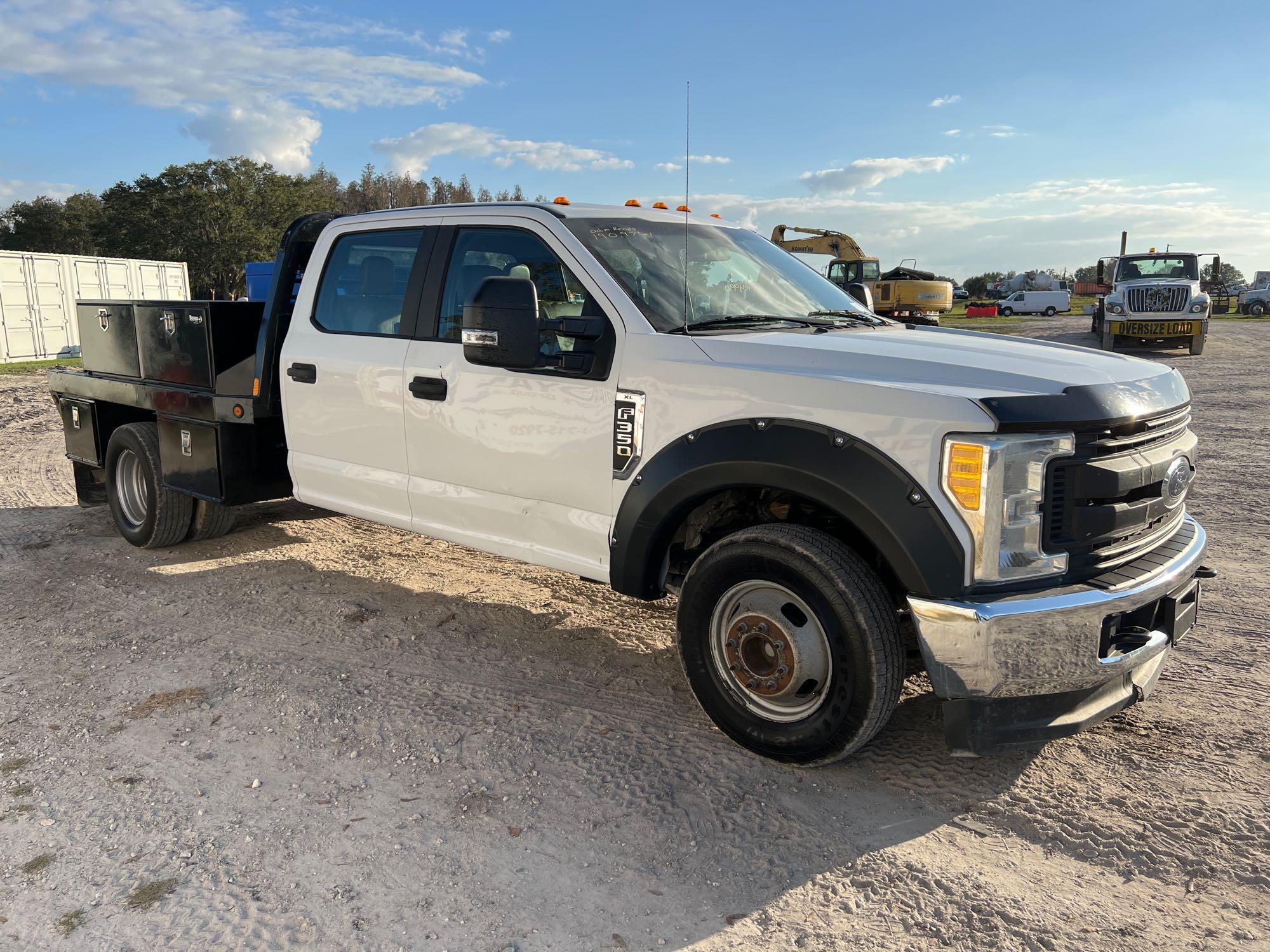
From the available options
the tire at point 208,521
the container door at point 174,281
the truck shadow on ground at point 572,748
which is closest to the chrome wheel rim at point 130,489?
the tire at point 208,521

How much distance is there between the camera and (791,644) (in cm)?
323

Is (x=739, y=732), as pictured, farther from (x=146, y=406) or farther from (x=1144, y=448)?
(x=146, y=406)

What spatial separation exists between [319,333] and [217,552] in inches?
82.1

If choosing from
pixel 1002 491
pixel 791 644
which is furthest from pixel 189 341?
pixel 1002 491

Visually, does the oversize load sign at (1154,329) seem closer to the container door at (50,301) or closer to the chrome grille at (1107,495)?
the chrome grille at (1107,495)

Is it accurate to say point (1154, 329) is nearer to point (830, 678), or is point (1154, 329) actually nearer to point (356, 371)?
point (356, 371)

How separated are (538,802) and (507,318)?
176cm

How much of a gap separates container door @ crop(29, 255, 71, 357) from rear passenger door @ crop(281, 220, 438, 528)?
28.1 m

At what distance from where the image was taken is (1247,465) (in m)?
8.38

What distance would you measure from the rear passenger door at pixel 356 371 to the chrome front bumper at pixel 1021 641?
274 cm

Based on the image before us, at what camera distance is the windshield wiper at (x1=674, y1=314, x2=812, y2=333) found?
370 cm

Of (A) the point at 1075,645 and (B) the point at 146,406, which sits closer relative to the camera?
(A) the point at 1075,645

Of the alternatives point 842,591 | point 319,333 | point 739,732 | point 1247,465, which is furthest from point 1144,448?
point 1247,465

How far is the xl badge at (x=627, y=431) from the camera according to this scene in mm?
3574
